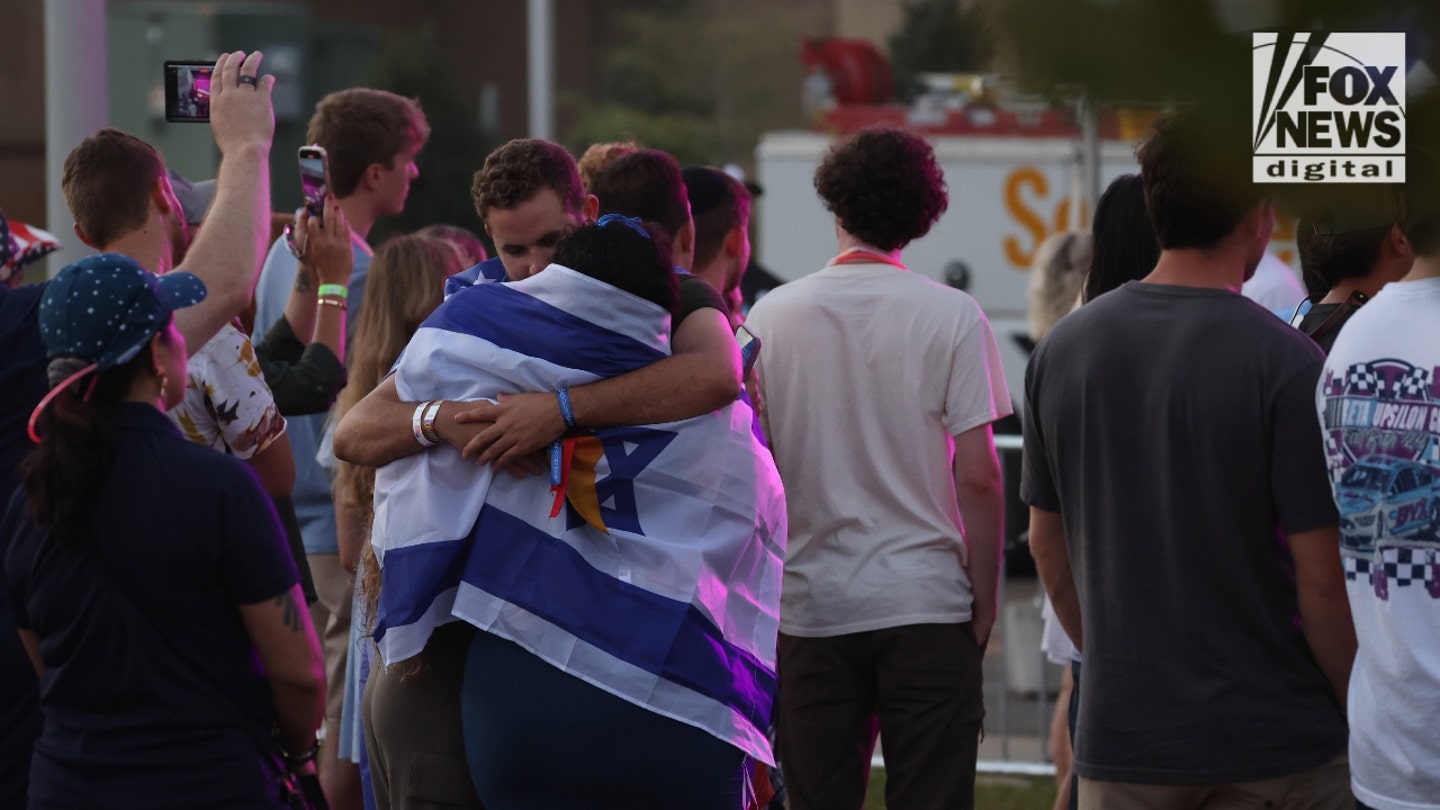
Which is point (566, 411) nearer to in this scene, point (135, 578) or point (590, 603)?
point (590, 603)

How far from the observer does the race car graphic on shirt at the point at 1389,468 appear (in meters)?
2.55

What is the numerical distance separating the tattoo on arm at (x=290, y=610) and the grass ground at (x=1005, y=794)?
3.31m

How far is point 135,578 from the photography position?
8.51 ft

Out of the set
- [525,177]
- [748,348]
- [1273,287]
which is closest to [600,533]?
[748,348]

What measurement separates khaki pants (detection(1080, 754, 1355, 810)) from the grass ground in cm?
291

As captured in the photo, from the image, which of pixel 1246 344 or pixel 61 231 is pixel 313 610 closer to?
pixel 61 231

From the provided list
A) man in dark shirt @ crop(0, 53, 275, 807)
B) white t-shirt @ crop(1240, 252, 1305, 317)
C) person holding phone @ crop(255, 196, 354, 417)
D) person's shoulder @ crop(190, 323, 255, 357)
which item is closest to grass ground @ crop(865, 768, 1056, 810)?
white t-shirt @ crop(1240, 252, 1305, 317)

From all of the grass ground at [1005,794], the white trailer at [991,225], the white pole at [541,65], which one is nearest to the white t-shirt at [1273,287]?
the grass ground at [1005,794]

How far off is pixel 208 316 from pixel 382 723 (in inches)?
32.5

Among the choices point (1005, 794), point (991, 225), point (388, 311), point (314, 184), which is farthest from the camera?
point (991, 225)

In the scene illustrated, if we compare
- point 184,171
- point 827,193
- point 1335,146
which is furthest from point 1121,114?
point 184,171

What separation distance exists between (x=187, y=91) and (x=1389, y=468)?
2.48m

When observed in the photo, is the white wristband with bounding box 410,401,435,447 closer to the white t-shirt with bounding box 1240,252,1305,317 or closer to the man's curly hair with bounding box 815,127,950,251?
the man's curly hair with bounding box 815,127,950,251

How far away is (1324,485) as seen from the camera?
105 inches
